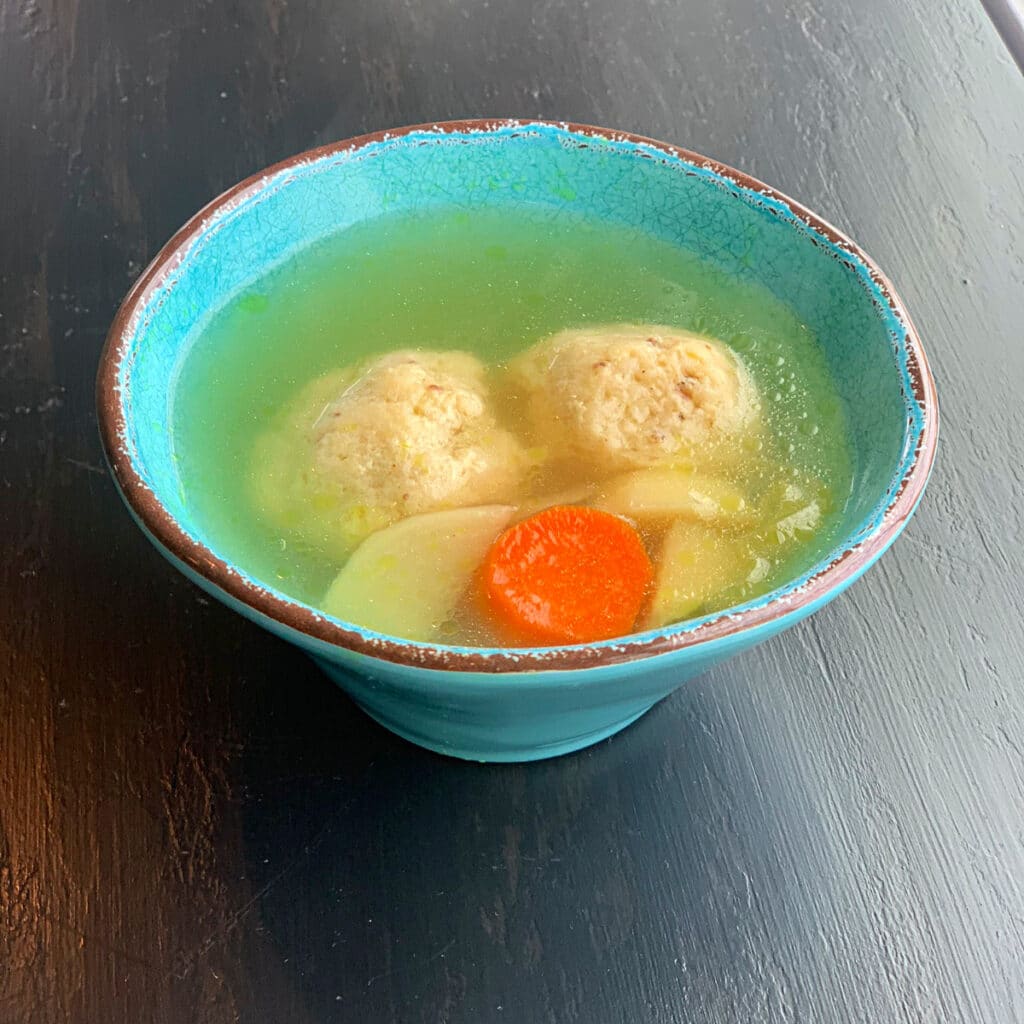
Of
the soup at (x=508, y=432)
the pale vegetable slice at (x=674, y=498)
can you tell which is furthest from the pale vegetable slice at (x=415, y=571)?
the pale vegetable slice at (x=674, y=498)

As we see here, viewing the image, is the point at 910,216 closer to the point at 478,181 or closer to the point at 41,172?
the point at 478,181

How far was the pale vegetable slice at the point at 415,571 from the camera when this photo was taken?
857 mm

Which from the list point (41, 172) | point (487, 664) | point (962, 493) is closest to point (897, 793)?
point (962, 493)

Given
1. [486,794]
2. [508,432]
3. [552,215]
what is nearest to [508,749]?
[486,794]

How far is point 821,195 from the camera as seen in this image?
1.51 m

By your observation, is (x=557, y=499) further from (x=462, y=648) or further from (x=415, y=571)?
(x=462, y=648)

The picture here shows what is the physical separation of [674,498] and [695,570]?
84 mm

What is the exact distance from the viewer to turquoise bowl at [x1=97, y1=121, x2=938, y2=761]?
27.1 inches

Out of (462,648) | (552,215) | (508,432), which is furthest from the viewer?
(552,215)

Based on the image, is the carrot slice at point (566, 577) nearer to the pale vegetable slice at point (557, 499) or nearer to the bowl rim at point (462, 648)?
the pale vegetable slice at point (557, 499)

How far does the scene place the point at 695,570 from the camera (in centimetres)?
91

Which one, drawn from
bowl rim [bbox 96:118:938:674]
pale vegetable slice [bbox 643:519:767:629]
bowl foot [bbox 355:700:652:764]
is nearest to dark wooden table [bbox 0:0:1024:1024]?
bowl foot [bbox 355:700:652:764]

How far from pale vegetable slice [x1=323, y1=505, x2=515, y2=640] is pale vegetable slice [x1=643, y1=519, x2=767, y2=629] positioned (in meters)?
0.15

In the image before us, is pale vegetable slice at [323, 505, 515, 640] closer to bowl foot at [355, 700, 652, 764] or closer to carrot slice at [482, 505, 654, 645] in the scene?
carrot slice at [482, 505, 654, 645]
